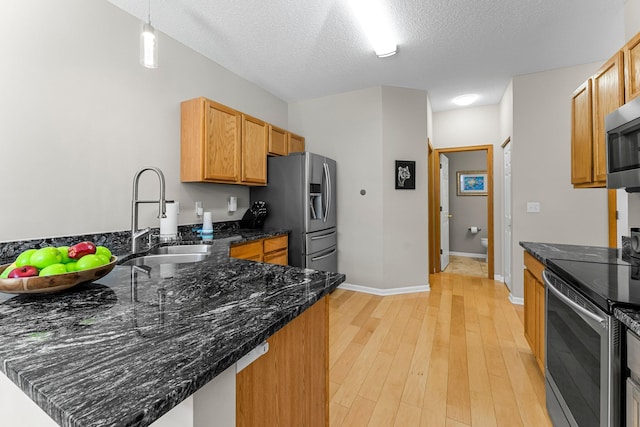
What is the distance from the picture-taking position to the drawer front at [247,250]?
94.8 inches

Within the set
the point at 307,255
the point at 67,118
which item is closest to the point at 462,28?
the point at 307,255

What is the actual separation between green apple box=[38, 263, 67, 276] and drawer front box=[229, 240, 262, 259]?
4.63 feet

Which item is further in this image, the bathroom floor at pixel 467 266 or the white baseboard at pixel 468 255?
the white baseboard at pixel 468 255

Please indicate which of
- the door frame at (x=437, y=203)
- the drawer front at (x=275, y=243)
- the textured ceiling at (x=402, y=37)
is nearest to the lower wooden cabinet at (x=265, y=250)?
the drawer front at (x=275, y=243)

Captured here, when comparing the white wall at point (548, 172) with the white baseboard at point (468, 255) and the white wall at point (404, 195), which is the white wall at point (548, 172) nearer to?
the white wall at point (404, 195)

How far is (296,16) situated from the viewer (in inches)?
92.1

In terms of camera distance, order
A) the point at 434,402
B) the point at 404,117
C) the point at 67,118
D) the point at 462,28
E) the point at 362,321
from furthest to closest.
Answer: the point at 404,117 → the point at 362,321 → the point at 462,28 → the point at 67,118 → the point at 434,402

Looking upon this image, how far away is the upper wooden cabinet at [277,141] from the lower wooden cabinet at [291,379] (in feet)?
8.82

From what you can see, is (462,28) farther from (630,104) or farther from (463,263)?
(463,263)

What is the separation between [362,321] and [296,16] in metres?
2.85

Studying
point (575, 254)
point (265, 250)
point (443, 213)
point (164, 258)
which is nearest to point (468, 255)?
point (443, 213)

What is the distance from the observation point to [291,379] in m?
0.92

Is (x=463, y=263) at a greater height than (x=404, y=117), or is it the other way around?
(x=404, y=117)

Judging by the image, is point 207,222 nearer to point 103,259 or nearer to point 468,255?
point 103,259
